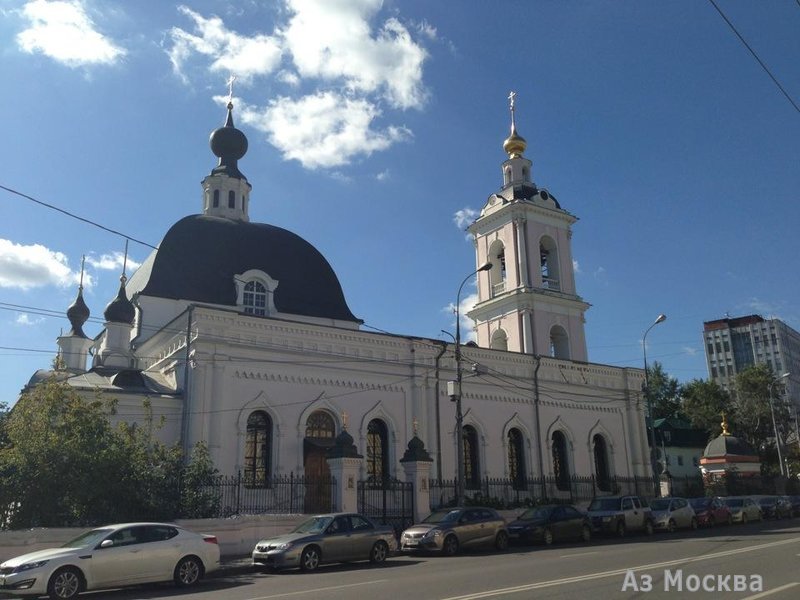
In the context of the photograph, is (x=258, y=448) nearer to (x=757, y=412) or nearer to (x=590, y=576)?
(x=590, y=576)

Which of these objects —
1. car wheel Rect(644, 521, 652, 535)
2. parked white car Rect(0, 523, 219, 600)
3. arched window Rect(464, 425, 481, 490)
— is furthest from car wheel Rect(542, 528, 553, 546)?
parked white car Rect(0, 523, 219, 600)

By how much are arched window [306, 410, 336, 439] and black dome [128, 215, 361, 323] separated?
581 cm

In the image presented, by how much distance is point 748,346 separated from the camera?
112m

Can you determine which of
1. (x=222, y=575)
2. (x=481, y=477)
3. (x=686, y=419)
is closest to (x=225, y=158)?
(x=481, y=477)

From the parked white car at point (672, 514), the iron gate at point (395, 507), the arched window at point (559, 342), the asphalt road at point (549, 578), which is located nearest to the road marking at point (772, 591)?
the asphalt road at point (549, 578)

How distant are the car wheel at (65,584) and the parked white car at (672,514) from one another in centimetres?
1876

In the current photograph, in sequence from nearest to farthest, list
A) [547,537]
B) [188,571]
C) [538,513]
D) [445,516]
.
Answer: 1. [188,571]
2. [445,516]
3. [547,537]
4. [538,513]

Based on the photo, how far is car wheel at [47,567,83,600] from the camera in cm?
1142

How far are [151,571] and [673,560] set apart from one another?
9.74 metres

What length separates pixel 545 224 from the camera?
3691cm

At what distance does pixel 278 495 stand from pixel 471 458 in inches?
375

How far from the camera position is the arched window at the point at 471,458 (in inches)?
1160

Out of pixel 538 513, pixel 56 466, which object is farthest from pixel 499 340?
pixel 56 466

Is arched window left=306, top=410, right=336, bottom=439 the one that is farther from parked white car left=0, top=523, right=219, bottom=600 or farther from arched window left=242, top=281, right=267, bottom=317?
parked white car left=0, top=523, right=219, bottom=600
